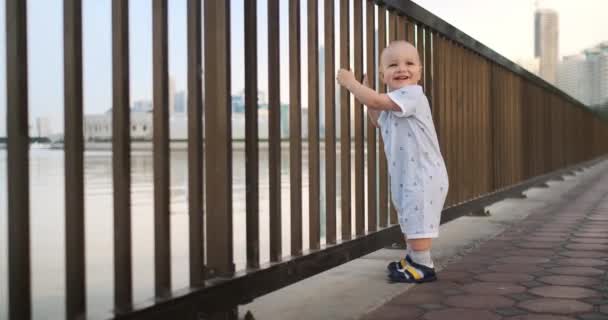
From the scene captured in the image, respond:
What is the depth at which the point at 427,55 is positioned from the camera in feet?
12.2

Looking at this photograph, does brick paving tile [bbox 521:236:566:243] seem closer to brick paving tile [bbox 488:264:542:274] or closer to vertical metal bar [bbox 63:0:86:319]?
brick paving tile [bbox 488:264:542:274]

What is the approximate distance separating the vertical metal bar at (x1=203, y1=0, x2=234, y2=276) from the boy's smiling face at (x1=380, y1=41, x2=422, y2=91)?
102cm

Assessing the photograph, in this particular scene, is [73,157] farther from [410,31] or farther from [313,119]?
[410,31]

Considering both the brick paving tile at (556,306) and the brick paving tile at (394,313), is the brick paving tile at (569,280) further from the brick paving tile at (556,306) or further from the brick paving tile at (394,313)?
the brick paving tile at (394,313)

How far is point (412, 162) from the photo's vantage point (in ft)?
8.69

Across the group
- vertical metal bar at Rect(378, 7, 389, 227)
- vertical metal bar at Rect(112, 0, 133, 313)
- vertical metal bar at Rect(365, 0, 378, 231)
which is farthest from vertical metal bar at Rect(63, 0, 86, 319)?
vertical metal bar at Rect(378, 7, 389, 227)

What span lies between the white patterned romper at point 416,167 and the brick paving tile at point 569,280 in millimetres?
538

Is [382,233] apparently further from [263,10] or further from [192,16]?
[192,16]

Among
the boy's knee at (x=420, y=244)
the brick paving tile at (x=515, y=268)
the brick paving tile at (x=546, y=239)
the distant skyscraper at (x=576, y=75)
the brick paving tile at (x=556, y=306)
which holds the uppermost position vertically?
the distant skyscraper at (x=576, y=75)

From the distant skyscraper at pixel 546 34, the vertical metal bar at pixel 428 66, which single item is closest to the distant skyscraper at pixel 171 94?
the vertical metal bar at pixel 428 66

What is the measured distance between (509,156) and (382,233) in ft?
10.7

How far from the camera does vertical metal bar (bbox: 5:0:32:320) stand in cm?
129

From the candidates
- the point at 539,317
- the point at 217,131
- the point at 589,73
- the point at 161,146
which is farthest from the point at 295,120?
the point at 589,73

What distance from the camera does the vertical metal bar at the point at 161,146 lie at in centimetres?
166
